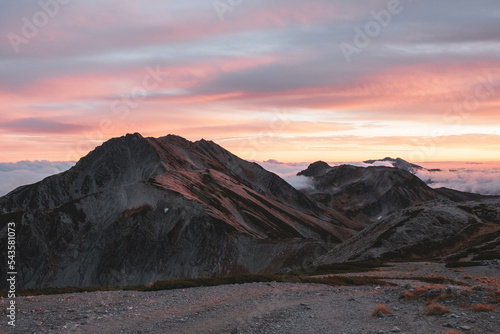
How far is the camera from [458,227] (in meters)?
94.4

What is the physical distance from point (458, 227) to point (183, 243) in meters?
110

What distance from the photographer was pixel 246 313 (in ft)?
77.5

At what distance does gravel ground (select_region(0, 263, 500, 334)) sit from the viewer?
19.5 metres

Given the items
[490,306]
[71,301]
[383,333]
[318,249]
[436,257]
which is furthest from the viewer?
[318,249]

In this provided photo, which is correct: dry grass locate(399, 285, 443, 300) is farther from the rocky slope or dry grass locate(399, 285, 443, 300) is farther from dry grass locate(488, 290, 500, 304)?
the rocky slope

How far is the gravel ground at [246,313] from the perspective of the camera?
19.5 m

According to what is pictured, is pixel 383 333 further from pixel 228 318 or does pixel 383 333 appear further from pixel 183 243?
pixel 183 243

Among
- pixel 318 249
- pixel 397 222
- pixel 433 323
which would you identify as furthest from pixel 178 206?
pixel 433 323

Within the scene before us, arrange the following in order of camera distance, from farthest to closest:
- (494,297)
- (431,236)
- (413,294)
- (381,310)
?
(431,236), (413,294), (381,310), (494,297)

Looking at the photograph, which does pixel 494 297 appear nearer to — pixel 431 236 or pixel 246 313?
pixel 246 313

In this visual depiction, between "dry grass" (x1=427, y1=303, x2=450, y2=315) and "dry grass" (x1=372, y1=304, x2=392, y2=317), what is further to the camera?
"dry grass" (x1=372, y1=304, x2=392, y2=317)

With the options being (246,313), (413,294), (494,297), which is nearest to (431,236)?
(413,294)

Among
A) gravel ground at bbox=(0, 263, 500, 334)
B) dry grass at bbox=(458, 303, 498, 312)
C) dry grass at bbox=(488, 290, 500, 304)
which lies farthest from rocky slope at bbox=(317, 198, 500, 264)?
dry grass at bbox=(458, 303, 498, 312)

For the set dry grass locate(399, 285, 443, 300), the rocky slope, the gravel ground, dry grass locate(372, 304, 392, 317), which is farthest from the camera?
the rocky slope
